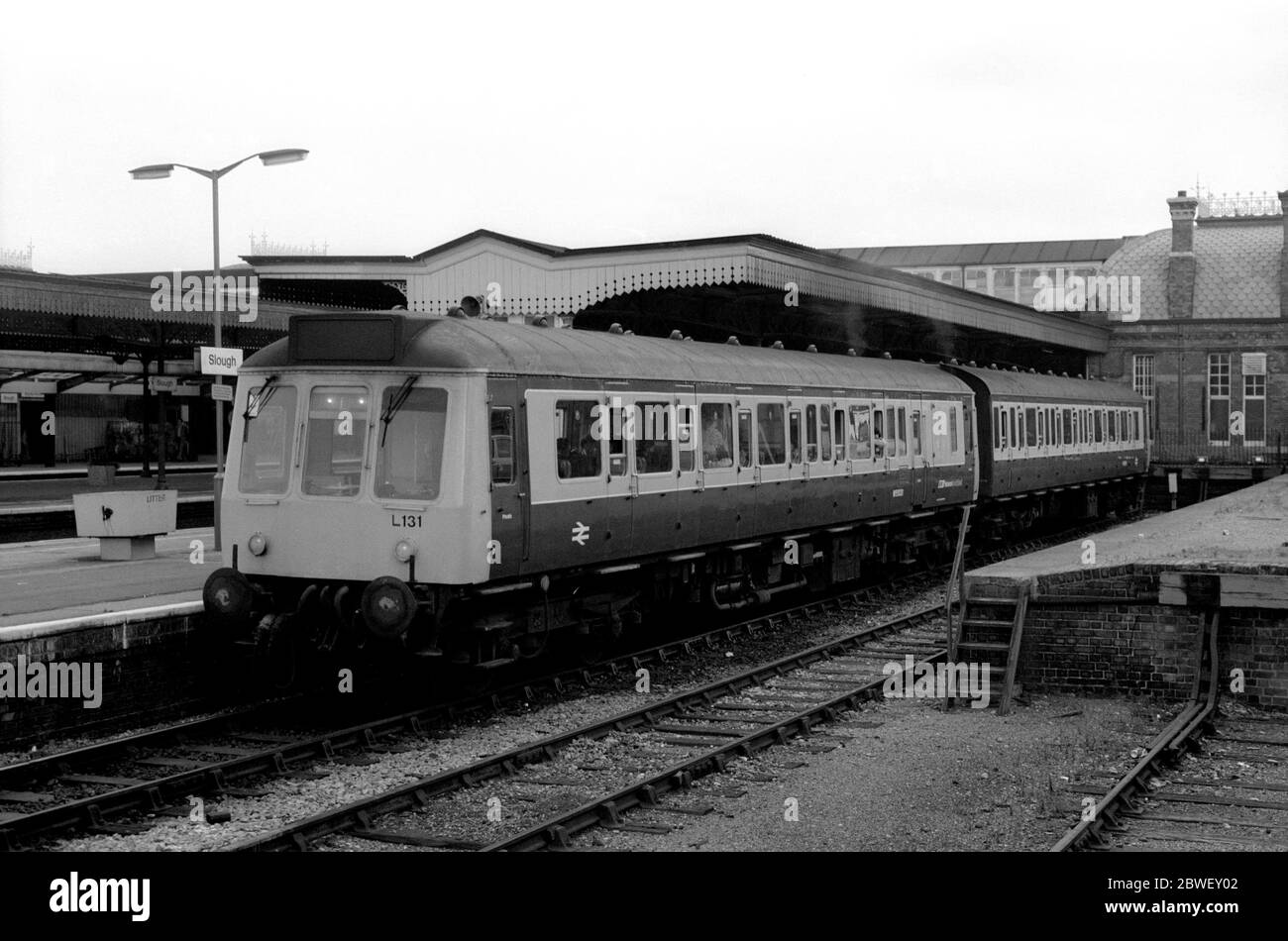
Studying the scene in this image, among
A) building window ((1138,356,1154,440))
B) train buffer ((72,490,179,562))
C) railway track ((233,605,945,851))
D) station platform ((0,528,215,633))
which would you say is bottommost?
railway track ((233,605,945,851))

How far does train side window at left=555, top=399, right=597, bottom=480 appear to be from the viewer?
488 inches

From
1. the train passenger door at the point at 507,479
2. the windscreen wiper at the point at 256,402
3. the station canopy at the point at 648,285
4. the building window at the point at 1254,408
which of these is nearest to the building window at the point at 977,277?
the building window at the point at 1254,408

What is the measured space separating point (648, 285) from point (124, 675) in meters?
9.26

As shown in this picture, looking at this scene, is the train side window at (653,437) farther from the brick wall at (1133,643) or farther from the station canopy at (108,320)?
the station canopy at (108,320)

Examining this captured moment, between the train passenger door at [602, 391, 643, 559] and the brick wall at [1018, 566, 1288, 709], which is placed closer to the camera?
the brick wall at [1018, 566, 1288, 709]

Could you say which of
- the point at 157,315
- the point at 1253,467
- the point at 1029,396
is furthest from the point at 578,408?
the point at 1253,467

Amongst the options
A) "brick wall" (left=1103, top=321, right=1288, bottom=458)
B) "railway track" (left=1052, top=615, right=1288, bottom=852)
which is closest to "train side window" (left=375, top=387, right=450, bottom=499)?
"railway track" (left=1052, top=615, right=1288, bottom=852)

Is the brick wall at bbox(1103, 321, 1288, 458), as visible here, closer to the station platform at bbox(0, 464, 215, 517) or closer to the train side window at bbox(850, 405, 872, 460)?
the station platform at bbox(0, 464, 215, 517)

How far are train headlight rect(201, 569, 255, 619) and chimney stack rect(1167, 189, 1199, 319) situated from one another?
145ft

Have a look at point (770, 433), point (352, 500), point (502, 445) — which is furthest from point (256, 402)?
point (770, 433)

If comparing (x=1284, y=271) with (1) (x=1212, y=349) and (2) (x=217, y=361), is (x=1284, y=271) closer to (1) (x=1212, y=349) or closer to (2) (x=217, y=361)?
(1) (x=1212, y=349)

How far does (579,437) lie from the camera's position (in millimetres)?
12672

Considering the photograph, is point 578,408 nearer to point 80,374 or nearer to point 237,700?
point 237,700

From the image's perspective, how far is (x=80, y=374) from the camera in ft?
122
